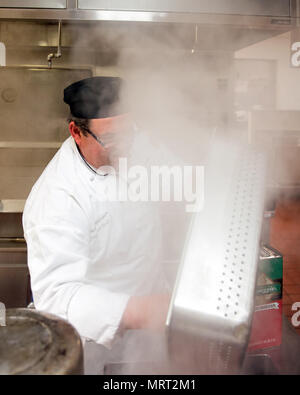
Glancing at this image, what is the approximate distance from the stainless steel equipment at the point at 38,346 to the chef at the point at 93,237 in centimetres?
27

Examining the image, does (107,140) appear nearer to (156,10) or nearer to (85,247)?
(85,247)

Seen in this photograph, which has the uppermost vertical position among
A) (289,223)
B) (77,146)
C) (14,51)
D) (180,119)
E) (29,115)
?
(14,51)

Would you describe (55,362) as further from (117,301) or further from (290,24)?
(290,24)

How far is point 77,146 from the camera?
1177 millimetres

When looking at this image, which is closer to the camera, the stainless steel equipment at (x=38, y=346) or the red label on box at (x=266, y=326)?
the stainless steel equipment at (x=38, y=346)

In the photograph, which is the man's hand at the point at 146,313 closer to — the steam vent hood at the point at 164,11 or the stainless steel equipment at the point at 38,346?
the stainless steel equipment at the point at 38,346

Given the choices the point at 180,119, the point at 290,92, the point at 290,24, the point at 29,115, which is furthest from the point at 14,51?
the point at 290,92

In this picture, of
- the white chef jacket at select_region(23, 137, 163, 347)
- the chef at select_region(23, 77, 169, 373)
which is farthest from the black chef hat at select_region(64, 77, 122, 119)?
the white chef jacket at select_region(23, 137, 163, 347)

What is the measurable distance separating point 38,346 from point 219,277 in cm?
29

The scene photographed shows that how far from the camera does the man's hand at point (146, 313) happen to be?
2.45ft

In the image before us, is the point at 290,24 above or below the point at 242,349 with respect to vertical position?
above

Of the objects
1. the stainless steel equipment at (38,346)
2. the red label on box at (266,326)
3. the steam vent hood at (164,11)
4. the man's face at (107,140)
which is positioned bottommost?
the red label on box at (266,326)

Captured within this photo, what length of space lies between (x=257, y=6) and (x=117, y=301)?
39.7 inches

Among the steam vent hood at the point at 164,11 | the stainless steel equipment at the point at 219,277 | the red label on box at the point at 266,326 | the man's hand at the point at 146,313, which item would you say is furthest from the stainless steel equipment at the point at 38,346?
the steam vent hood at the point at 164,11
